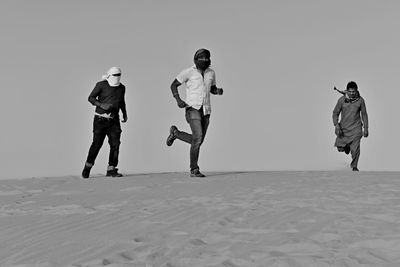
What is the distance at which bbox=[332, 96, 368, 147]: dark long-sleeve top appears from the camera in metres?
11.9

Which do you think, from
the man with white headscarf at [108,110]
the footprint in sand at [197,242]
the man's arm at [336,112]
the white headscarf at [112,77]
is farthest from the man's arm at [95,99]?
the footprint in sand at [197,242]

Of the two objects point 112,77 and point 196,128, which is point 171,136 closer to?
point 196,128

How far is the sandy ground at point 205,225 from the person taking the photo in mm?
4266

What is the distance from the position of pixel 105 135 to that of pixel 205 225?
5520mm

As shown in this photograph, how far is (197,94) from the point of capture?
9594 millimetres

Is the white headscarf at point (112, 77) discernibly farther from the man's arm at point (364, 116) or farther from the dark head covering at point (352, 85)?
the man's arm at point (364, 116)

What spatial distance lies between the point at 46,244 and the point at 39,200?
9.69ft

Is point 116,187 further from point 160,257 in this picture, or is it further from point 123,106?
point 160,257

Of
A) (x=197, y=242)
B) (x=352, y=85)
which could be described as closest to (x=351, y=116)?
(x=352, y=85)

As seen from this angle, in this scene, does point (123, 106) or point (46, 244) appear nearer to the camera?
Answer: point (46, 244)

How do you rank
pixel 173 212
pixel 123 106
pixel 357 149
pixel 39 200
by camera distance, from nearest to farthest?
pixel 173 212 → pixel 39 200 → pixel 123 106 → pixel 357 149

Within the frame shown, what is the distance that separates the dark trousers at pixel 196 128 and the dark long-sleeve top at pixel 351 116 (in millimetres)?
3498

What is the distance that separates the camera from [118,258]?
4.27 metres

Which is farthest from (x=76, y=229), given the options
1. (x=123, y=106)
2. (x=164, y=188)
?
(x=123, y=106)
